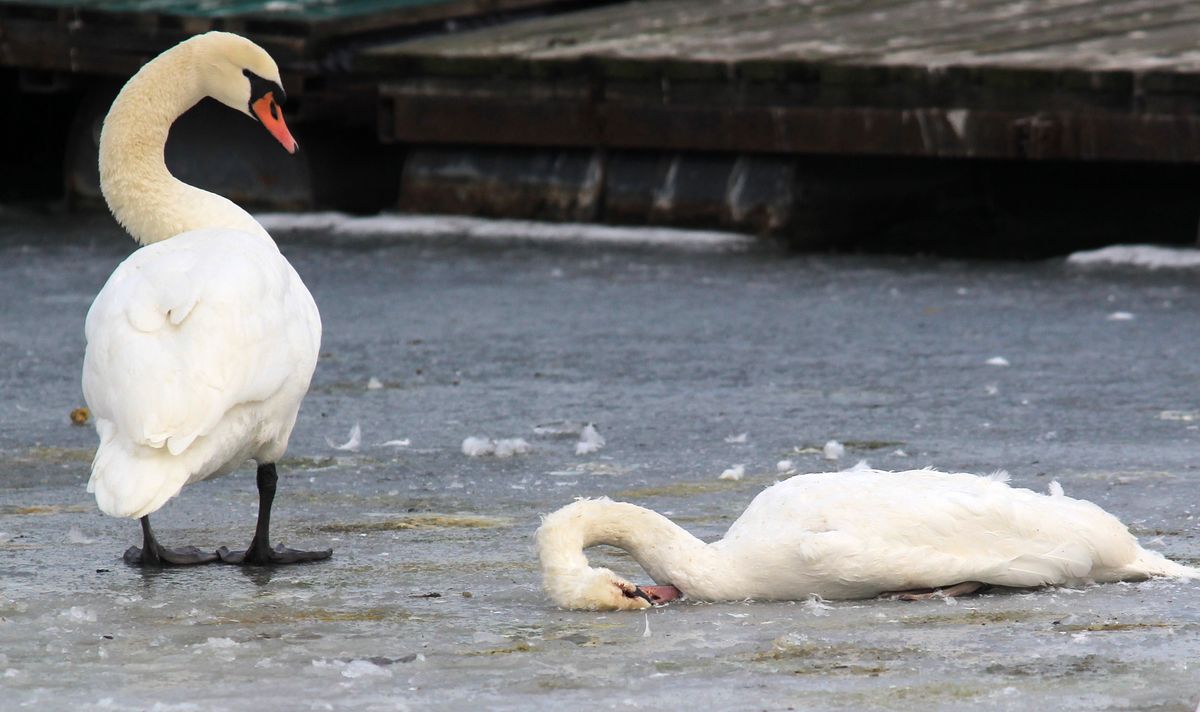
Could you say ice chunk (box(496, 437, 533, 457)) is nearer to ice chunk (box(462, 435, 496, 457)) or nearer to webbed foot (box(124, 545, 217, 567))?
ice chunk (box(462, 435, 496, 457))

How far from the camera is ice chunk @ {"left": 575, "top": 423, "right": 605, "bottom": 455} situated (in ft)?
21.8

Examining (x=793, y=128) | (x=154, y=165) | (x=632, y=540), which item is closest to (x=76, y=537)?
(x=154, y=165)

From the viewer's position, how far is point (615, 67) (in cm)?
1277

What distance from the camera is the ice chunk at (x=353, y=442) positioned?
6820 millimetres

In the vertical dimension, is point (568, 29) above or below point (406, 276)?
above

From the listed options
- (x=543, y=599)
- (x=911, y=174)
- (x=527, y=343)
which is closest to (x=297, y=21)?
(x=911, y=174)

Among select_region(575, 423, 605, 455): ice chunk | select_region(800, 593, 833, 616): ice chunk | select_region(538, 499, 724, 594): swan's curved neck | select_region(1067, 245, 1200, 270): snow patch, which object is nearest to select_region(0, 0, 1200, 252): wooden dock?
select_region(1067, 245, 1200, 270): snow patch

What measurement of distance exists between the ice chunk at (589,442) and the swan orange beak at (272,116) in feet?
4.58

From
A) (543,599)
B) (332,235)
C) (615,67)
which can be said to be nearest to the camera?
(543,599)

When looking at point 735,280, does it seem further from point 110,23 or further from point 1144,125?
point 110,23

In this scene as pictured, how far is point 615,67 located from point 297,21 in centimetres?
259

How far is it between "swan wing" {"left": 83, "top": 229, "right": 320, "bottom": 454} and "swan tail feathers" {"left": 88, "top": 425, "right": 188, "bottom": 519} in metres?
0.05

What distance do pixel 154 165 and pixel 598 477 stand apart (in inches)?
68.0

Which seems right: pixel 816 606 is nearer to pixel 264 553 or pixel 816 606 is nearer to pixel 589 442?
pixel 264 553
